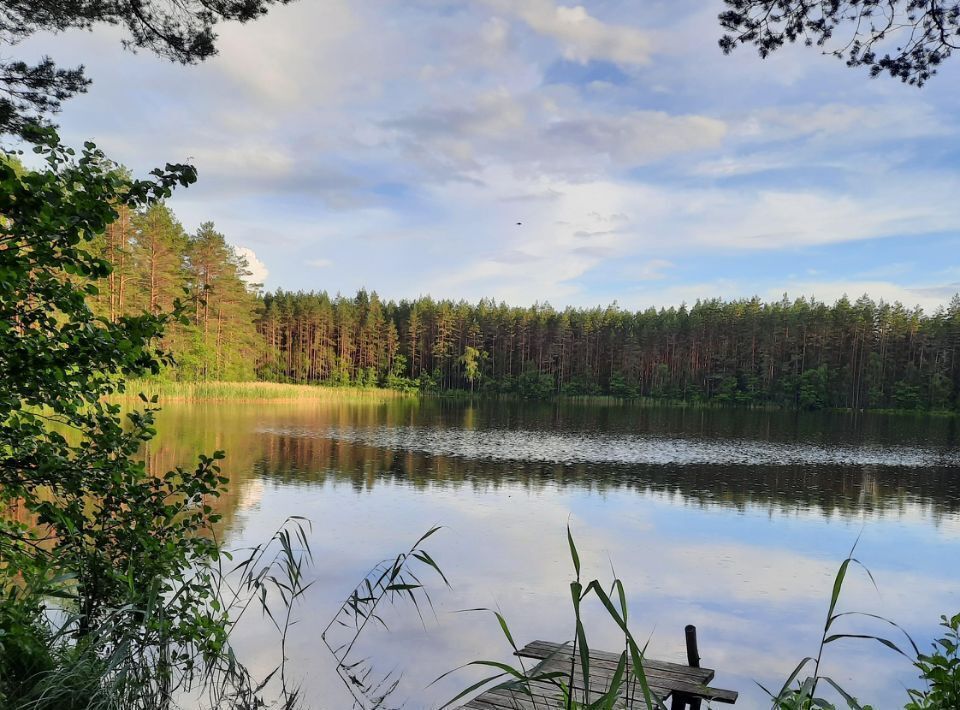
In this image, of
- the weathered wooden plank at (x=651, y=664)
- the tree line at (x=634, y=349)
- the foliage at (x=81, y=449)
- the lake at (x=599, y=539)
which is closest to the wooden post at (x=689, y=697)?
the weathered wooden plank at (x=651, y=664)

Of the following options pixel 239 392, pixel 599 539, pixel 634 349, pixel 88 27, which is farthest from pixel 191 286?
pixel 634 349

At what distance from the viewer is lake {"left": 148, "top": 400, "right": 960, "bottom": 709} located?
7277mm

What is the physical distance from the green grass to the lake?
8415 millimetres

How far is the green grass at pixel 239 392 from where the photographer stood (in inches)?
1328

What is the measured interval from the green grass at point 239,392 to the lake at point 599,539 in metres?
8.42

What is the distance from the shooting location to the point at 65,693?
3.74 meters

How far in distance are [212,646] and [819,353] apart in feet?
238

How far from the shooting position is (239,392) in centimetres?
4181

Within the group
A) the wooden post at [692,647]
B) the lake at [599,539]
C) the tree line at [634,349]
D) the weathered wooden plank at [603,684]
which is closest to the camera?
the weathered wooden plank at [603,684]

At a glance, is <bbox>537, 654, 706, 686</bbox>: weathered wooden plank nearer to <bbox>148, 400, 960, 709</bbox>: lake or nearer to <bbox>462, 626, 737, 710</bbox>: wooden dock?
<bbox>462, 626, 737, 710</bbox>: wooden dock

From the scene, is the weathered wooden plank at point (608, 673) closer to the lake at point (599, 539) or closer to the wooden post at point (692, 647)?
the wooden post at point (692, 647)

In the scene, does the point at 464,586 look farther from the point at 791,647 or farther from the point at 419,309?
the point at 419,309

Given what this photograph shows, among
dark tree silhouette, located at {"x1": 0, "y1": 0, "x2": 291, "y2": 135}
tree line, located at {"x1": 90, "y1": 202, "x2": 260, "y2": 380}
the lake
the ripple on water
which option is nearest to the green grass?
tree line, located at {"x1": 90, "y1": 202, "x2": 260, "y2": 380}

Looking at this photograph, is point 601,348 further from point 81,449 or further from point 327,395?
point 81,449
